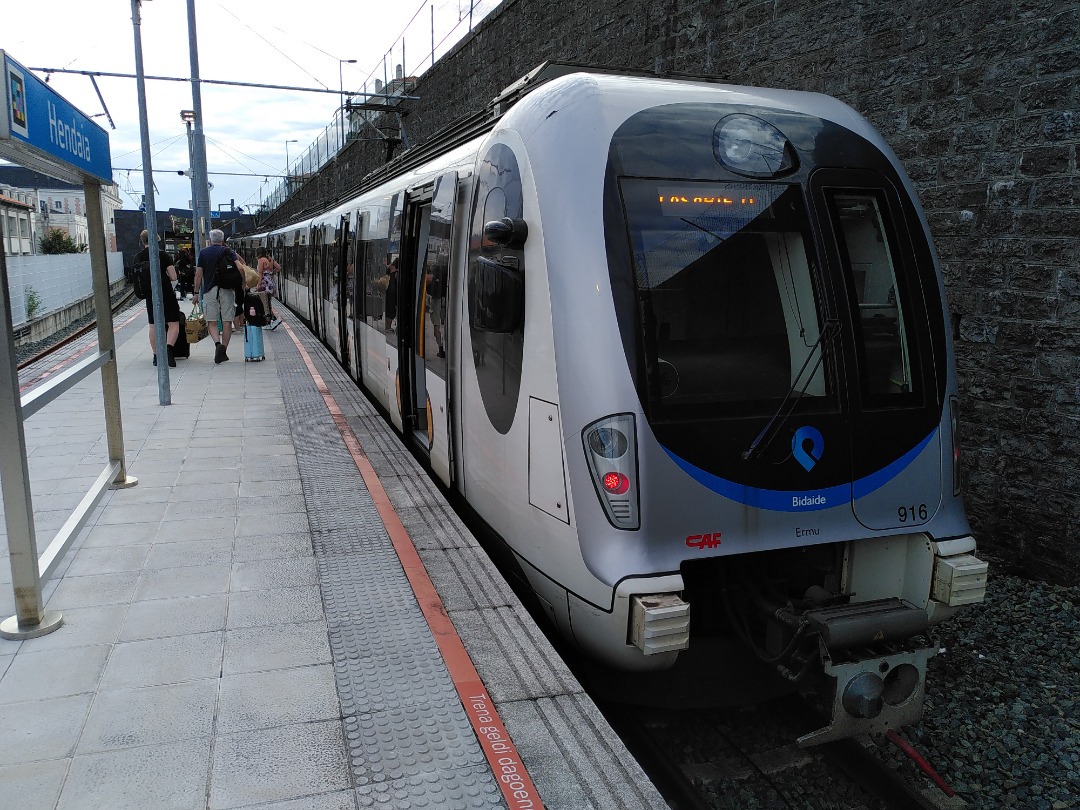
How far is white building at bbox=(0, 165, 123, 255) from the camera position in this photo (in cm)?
559

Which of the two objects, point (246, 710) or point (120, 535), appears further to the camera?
point (120, 535)

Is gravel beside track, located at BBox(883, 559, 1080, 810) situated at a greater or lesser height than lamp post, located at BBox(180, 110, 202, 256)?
lesser

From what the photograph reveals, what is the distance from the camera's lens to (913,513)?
394 cm

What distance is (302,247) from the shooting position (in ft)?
63.3

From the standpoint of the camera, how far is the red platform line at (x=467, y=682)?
272cm

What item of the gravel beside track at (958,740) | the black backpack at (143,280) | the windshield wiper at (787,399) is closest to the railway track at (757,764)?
the gravel beside track at (958,740)

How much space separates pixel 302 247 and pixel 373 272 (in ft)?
34.6

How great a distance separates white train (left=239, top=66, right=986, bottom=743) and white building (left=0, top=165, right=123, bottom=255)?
9.80 ft

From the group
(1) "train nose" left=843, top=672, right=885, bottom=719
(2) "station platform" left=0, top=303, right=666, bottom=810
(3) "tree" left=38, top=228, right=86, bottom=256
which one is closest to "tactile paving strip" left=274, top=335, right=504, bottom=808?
(2) "station platform" left=0, top=303, right=666, bottom=810

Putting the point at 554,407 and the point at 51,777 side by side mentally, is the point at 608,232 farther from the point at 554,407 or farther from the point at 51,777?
the point at 51,777

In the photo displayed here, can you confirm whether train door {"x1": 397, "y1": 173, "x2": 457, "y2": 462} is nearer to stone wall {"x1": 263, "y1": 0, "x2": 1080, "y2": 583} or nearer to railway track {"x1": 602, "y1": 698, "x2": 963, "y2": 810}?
stone wall {"x1": 263, "y1": 0, "x2": 1080, "y2": 583}

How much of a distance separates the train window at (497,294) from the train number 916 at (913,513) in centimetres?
194

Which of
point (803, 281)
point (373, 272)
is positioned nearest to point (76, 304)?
point (373, 272)

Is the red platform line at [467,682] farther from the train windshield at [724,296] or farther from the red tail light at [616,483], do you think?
the train windshield at [724,296]
